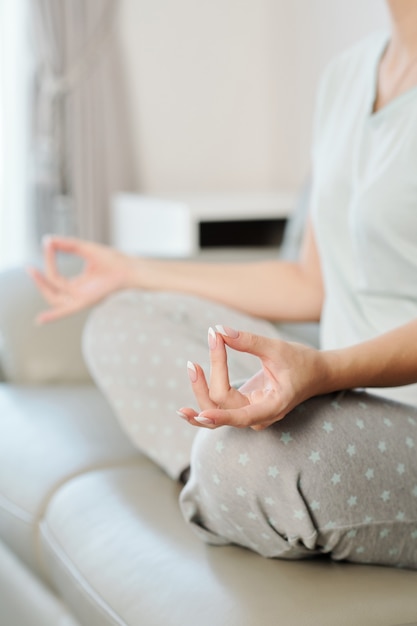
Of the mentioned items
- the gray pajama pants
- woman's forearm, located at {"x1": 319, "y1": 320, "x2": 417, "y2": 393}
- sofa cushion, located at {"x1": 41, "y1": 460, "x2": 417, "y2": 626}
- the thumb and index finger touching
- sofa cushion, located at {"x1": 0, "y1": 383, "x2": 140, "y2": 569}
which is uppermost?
the thumb and index finger touching

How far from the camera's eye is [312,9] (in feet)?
10.5

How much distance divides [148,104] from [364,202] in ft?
8.23

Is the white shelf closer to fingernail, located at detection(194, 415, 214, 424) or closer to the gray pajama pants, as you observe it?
the gray pajama pants

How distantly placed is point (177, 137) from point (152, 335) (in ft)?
7.90

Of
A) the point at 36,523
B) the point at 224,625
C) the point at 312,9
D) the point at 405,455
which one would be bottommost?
the point at 36,523

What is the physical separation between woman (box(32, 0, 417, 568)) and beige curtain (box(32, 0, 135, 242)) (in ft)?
6.33

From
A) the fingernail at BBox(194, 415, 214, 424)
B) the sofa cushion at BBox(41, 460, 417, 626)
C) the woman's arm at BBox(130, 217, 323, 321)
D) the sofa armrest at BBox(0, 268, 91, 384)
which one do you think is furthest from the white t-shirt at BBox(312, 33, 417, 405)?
the sofa armrest at BBox(0, 268, 91, 384)

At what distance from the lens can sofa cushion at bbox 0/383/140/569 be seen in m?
1.22

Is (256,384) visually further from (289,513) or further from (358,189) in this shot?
(358,189)

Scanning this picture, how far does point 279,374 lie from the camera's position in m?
0.75

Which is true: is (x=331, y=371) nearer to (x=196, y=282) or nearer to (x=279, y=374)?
(x=279, y=374)

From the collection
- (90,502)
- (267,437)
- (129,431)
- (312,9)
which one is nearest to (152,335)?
(129,431)

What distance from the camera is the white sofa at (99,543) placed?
818 mm

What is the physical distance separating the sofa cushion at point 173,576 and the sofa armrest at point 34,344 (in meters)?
0.53
